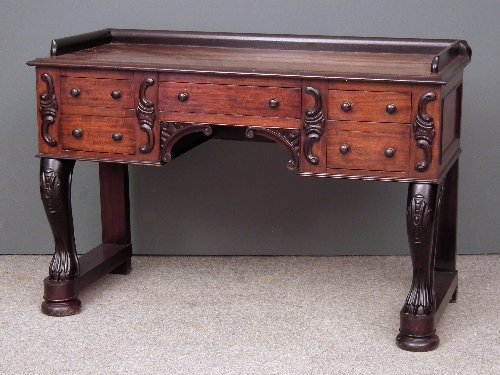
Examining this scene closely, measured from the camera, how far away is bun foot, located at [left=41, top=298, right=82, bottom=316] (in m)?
3.27

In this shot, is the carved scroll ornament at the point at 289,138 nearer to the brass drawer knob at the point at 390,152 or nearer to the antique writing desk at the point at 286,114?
the antique writing desk at the point at 286,114

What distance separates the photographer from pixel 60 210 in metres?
3.21

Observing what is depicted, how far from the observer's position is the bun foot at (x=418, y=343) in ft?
9.75

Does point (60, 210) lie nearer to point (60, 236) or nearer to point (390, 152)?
point (60, 236)

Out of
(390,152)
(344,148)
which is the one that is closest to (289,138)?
(344,148)

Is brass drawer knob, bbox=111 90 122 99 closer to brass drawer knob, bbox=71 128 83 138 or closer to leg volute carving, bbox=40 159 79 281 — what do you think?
brass drawer knob, bbox=71 128 83 138

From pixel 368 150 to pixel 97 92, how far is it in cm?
93

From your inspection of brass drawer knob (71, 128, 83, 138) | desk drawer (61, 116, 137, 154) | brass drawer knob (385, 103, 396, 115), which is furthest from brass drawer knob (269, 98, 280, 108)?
brass drawer knob (71, 128, 83, 138)

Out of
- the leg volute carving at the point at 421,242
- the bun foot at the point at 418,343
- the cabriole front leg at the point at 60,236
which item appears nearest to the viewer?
the leg volute carving at the point at 421,242

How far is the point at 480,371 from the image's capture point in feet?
9.32

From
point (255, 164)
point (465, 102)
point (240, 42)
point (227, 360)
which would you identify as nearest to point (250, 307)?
point (227, 360)

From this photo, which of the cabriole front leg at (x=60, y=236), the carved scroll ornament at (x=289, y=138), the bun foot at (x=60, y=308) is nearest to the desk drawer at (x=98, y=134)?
the cabriole front leg at (x=60, y=236)

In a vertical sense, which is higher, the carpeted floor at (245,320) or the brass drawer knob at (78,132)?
the brass drawer knob at (78,132)

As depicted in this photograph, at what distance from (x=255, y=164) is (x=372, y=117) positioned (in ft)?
3.64
